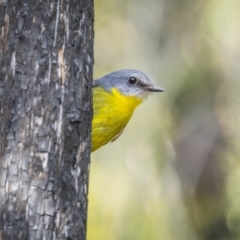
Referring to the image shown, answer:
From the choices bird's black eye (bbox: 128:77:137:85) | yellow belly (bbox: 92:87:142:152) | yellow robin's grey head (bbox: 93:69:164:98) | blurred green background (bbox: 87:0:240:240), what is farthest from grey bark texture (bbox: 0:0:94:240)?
blurred green background (bbox: 87:0:240:240)

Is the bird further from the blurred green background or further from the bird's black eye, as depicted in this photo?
the blurred green background

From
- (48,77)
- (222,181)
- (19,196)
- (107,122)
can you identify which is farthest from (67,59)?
(222,181)

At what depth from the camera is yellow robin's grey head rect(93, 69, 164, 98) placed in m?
7.23

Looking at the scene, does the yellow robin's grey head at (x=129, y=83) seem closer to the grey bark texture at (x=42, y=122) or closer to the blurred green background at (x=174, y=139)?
the blurred green background at (x=174, y=139)

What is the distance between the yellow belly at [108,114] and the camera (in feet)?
22.0

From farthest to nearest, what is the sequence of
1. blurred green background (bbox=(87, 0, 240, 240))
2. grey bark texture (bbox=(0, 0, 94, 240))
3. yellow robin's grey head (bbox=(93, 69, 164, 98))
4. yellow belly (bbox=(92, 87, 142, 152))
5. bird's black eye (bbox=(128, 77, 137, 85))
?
blurred green background (bbox=(87, 0, 240, 240)), bird's black eye (bbox=(128, 77, 137, 85)), yellow robin's grey head (bbox=(93, 69, 164, 98)), yellow belly (bbox=(92, 87, 142, 152)), grey bark texture (bbox=(0, 0, 94, 240))

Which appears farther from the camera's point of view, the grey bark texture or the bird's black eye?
the bird's black eye

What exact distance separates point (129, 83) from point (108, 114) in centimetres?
74

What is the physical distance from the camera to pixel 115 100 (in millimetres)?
7000

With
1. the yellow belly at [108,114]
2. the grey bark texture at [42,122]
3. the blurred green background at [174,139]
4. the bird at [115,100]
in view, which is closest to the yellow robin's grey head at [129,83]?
the bird at [115,100]

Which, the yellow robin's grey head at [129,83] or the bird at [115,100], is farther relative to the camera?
the yellow robin's grey head at [129,83]

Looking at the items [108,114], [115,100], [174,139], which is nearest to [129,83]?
[115,100]

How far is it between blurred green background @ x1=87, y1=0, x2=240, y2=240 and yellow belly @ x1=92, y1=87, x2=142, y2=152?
2923 mm

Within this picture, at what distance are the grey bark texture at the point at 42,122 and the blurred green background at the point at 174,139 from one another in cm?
541
